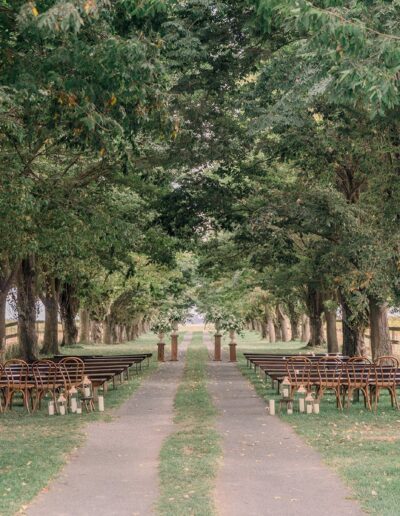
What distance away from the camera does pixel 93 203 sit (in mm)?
20453

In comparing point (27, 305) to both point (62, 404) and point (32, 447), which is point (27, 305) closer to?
point (62, 404)

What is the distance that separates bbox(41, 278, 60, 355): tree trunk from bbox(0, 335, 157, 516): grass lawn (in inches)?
857

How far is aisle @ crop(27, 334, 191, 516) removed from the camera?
25.7ft

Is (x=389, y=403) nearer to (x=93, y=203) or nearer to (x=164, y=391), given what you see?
(x=164, y=391)

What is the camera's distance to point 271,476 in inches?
368

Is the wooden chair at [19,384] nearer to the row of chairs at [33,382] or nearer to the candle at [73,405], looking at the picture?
the row of chairs at [33,382]

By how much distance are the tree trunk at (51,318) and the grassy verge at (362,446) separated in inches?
925

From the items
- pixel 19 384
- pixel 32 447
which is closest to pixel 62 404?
pixel 19 384

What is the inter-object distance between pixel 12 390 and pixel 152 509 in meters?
9.42

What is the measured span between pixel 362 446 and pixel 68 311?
38271 mm

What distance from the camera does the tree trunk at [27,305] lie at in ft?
102

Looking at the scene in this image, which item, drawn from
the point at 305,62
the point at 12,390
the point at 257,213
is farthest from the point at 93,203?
the point at 305,62

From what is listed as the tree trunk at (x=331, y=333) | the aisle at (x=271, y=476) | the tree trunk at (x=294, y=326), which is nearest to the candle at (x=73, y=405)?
the aisle at (x=271, y=476)

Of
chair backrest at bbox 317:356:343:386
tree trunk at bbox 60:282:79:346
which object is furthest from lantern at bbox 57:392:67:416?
tree trunk at bbox 60:282:79:346
